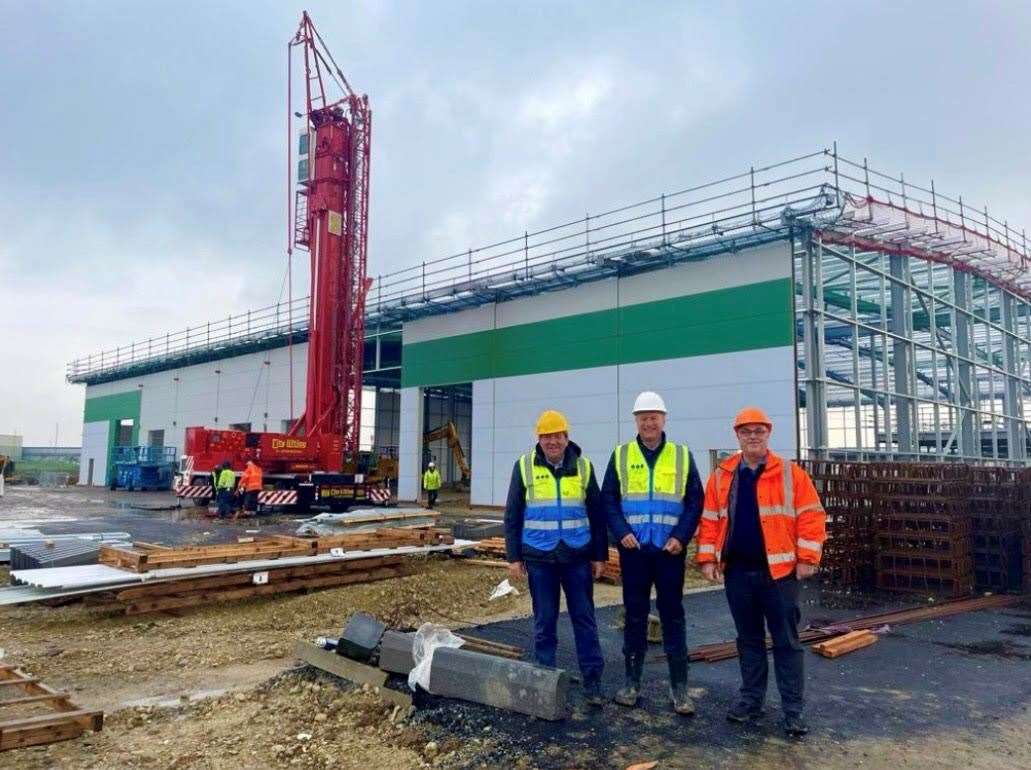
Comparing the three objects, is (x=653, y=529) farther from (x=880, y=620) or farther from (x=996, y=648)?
(x=880, y=620)

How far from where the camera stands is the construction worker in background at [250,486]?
65.6 ft

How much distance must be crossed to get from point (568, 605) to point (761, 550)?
4.37 feet

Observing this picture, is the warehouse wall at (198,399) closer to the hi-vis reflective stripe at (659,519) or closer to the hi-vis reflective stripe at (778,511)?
the hi-vis reflective stripe at (659,519)

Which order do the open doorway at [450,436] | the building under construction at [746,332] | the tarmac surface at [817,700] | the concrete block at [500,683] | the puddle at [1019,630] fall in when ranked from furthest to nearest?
the open doorway at [450,436] < the building under construction at [746,332] < the puddle at [1019,630] < the concrete block at [500,683] < the tarmac surface at [817,700]

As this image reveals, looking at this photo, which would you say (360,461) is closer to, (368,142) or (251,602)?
(368,142)

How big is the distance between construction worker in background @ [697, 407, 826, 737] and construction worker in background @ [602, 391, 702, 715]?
19 cm

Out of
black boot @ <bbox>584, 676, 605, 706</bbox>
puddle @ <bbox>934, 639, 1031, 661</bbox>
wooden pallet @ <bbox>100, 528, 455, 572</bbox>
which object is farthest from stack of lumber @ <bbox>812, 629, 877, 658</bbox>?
wooden pallet @ <bbox>100, 528, 455, 572</bbox>

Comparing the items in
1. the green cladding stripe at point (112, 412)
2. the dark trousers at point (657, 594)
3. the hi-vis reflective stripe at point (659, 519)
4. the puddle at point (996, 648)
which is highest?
the green cladding stripe at point (112, 412)

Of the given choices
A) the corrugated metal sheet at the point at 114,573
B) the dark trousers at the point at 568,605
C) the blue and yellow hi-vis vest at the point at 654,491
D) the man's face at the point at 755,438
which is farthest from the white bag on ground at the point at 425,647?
the corrugated metal sheet at the point at 114,573

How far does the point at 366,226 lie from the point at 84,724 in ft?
65.3

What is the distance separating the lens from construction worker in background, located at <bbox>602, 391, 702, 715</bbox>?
186 inches

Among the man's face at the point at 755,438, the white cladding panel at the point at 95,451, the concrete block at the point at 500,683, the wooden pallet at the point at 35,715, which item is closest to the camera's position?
the wooden pallet at the point at 35,715

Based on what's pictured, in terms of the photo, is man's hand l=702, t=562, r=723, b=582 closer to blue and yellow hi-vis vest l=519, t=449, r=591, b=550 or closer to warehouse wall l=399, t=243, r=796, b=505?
blue and yellow hi-vis vest l=519, t=449, r=591, b=550

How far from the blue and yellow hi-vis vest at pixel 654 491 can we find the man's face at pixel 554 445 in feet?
1.24
